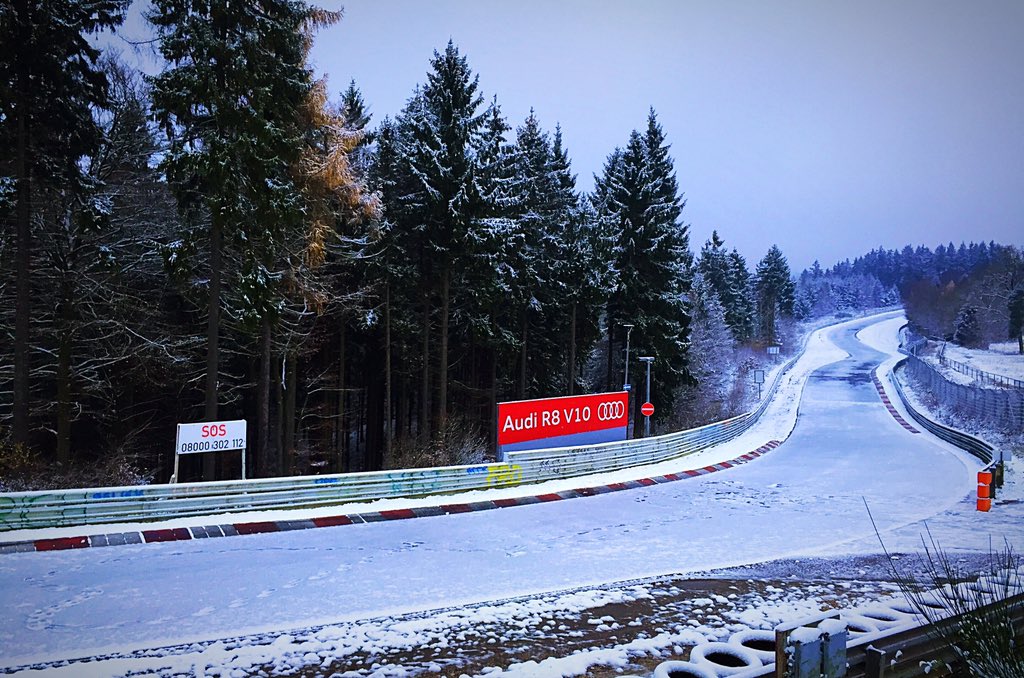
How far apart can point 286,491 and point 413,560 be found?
177 inches

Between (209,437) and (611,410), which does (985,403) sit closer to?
(611,410)

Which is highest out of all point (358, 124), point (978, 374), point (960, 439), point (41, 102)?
point (358, 124)

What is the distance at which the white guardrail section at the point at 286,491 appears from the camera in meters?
11.7

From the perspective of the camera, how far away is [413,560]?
1089 centimetres

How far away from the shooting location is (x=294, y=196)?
17.0 meters

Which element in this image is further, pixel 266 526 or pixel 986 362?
pixel 986 362

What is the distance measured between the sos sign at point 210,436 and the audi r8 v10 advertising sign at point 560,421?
6539 millimetres

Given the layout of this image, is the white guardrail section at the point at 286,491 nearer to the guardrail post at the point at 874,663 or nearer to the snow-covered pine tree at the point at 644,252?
the guardrail post at the point at 874,663

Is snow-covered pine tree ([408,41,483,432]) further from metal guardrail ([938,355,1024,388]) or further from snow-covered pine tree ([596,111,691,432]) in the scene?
metal guardrail ([938,355,1024,388])

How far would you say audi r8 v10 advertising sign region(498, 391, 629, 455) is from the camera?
61.4 feet

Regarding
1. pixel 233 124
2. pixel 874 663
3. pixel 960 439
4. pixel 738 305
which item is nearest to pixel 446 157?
pixel 233 124

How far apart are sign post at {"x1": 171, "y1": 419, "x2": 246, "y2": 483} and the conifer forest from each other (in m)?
1.57

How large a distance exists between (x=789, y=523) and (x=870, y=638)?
11147 millimetres

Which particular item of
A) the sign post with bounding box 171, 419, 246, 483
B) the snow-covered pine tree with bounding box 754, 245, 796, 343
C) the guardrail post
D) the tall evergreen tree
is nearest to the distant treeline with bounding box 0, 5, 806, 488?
the tall evergreen tree
